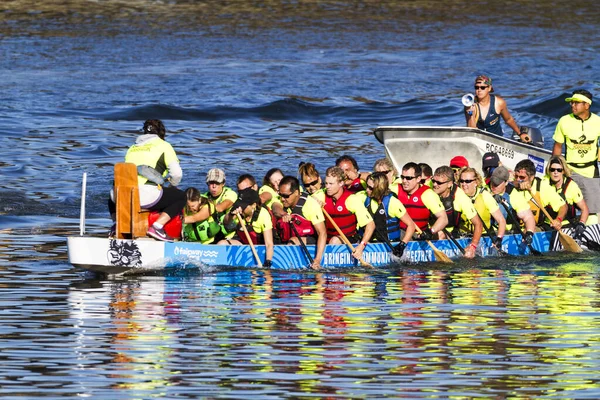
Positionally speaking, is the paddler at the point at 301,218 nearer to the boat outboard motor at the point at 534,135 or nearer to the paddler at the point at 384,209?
the paddler at the point at 384,209

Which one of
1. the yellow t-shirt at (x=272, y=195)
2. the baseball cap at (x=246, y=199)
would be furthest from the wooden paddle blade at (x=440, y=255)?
the baseball cap at (x=246, y=199)

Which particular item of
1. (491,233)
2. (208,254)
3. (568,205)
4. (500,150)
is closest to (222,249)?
(208,254)

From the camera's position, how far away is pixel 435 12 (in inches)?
1834

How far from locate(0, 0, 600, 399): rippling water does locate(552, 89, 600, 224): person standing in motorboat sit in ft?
4.39

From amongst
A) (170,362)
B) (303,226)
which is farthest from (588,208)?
(170,362)

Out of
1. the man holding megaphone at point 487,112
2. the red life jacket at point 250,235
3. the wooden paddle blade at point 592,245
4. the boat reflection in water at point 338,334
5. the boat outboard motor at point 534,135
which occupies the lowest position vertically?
the boat reflection in water at point 338,334

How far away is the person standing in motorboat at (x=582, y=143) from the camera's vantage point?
1897cm

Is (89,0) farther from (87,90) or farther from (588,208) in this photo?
(588,208)

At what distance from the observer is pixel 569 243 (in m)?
19.0

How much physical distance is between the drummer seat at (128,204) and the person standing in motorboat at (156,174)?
0.52 ft

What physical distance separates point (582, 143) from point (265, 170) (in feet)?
33.3

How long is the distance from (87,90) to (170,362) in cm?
2611

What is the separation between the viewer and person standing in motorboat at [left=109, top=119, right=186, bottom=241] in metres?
16.1

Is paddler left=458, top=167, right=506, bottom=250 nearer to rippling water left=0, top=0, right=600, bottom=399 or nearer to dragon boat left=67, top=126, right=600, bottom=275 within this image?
dragon boat left=67, top=126, right=600, bottom=275
